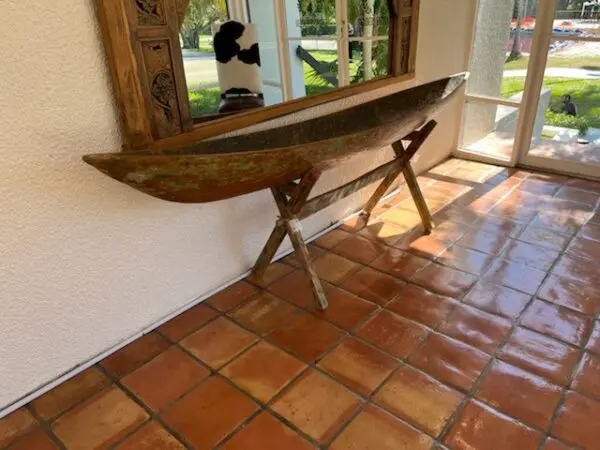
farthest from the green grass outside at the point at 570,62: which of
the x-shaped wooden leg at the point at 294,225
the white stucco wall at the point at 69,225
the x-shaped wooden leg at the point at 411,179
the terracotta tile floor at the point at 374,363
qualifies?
the white stucco wall at the point at 69,225

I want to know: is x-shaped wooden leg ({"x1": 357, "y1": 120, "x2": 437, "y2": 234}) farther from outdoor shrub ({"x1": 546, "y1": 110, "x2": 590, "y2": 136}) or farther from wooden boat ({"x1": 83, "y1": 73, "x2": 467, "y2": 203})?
outdoor shrub ({"x1": 546, "y1": 110, "x2": 590, "y2": 136})

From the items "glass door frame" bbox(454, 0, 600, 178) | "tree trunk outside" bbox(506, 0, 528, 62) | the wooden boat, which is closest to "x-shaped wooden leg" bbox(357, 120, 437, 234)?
the wooden boat

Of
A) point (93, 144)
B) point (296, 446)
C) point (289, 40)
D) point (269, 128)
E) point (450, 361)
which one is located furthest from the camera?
point (289, 40)

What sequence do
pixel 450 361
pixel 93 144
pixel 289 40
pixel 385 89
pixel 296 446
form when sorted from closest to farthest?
pixel 296 446, pixel 93 144, pixel 450 361, pixel 289 40, pixel 385 89

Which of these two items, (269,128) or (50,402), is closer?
(50,402)

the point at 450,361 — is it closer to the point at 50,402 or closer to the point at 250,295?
the point at 250,295

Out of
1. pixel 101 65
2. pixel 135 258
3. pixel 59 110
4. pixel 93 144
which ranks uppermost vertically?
pixel 101 65

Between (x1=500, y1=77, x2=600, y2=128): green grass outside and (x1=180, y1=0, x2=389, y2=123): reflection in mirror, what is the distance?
130 centimetres

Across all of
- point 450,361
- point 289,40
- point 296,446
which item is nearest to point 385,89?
point 289,40

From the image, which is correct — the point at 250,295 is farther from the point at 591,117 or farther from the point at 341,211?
the point at 591,117

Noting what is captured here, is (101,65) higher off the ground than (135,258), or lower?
higher

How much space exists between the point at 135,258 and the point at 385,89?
1674 millimetres

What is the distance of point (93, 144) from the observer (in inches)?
59.1

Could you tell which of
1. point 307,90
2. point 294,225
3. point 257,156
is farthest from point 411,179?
point 257,156
